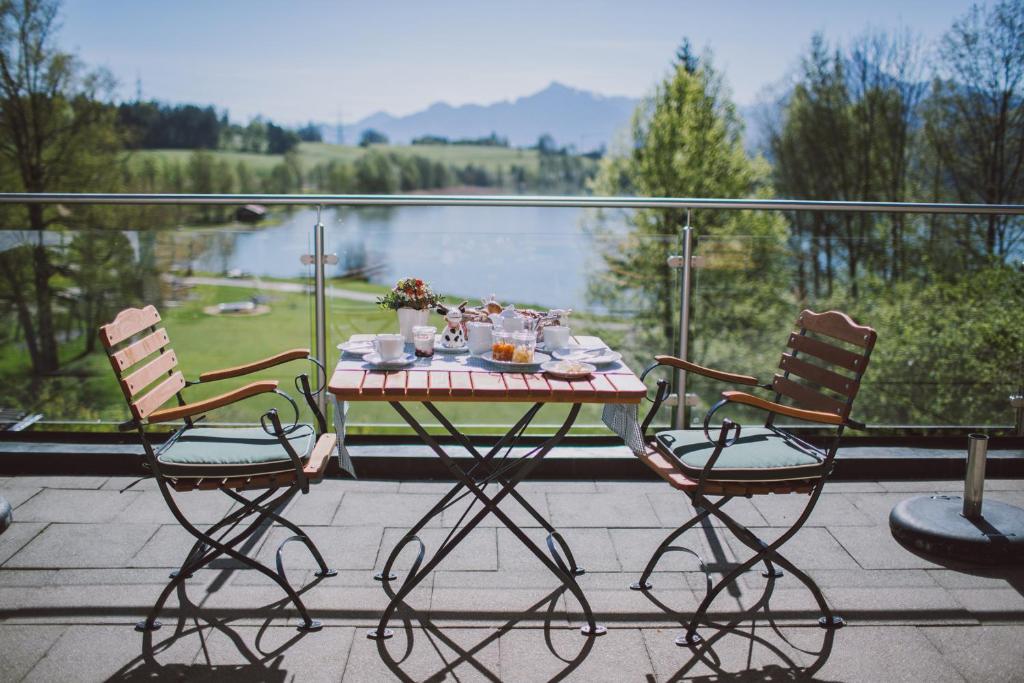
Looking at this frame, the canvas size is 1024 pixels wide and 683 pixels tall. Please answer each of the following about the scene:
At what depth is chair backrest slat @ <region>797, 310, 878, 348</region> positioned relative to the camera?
268cm

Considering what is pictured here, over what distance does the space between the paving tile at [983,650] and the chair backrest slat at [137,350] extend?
2615 mm

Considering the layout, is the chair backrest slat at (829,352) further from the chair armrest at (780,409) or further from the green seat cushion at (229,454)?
the green seat cushion at (229,454)

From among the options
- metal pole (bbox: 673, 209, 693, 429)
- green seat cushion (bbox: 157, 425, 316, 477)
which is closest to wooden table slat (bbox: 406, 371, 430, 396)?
green seat cushion (bbox: 157, 425, 316, 477)

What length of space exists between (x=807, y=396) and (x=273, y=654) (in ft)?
6.45

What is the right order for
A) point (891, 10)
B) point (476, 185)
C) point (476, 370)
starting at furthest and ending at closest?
1. point (476, 185)
2. point (891, 10)
3. point (476, 370)

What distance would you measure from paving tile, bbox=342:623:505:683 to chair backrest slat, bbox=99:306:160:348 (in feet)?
3.92

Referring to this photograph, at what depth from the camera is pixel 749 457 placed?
2654mm

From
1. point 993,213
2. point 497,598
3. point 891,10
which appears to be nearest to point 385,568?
point 497,598

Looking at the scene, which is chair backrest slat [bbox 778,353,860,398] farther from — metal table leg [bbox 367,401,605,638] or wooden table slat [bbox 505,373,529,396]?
wooden table slat [bbox 505,373,529,396]

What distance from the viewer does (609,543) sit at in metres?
3.27

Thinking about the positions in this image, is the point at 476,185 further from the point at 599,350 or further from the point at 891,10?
the point at 599,350

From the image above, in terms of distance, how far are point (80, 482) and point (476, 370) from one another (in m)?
2.26

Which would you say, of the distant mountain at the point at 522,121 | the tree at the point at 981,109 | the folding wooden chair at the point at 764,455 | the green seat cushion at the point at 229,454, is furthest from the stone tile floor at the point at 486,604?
the distant mountain at the point at 522,121

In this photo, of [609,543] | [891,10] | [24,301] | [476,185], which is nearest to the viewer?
[609,543]
